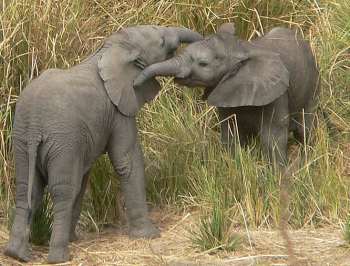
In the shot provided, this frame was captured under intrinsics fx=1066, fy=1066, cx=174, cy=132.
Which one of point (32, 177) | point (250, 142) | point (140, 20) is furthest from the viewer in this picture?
point (140, 20)

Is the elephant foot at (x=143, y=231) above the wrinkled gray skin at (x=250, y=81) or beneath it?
beneath

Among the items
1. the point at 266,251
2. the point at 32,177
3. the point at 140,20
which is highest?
the point at 140,20

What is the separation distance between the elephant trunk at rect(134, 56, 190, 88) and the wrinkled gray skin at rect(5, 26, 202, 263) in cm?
6

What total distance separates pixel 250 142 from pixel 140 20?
56.0 inches

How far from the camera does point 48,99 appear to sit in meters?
5.76

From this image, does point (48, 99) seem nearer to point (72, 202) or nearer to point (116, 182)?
point (72, 202)

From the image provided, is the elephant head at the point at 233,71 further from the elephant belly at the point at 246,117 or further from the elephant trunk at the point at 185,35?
the elephant belly at the point at 246,117

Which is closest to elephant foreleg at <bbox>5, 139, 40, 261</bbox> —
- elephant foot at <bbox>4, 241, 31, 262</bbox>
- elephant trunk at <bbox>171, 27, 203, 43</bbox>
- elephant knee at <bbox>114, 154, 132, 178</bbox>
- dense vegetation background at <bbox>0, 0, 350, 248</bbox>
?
elephant foot at <bbox>4, 241, 31, 262</bbox>

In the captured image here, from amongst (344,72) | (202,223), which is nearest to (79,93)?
(202,223)

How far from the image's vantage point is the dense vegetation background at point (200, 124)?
20.8 ft

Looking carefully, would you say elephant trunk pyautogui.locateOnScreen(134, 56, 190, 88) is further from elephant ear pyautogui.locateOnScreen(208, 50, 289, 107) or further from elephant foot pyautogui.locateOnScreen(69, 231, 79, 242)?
A: elephant foot pyautogui.locateOnScreen(69, 231, 79, 242)

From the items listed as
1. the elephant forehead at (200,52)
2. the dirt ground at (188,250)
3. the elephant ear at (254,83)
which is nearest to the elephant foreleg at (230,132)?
the elephant ear at (254,83)

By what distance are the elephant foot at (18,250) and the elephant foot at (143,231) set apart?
692 mm

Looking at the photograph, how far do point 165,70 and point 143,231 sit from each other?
0.97 meters
